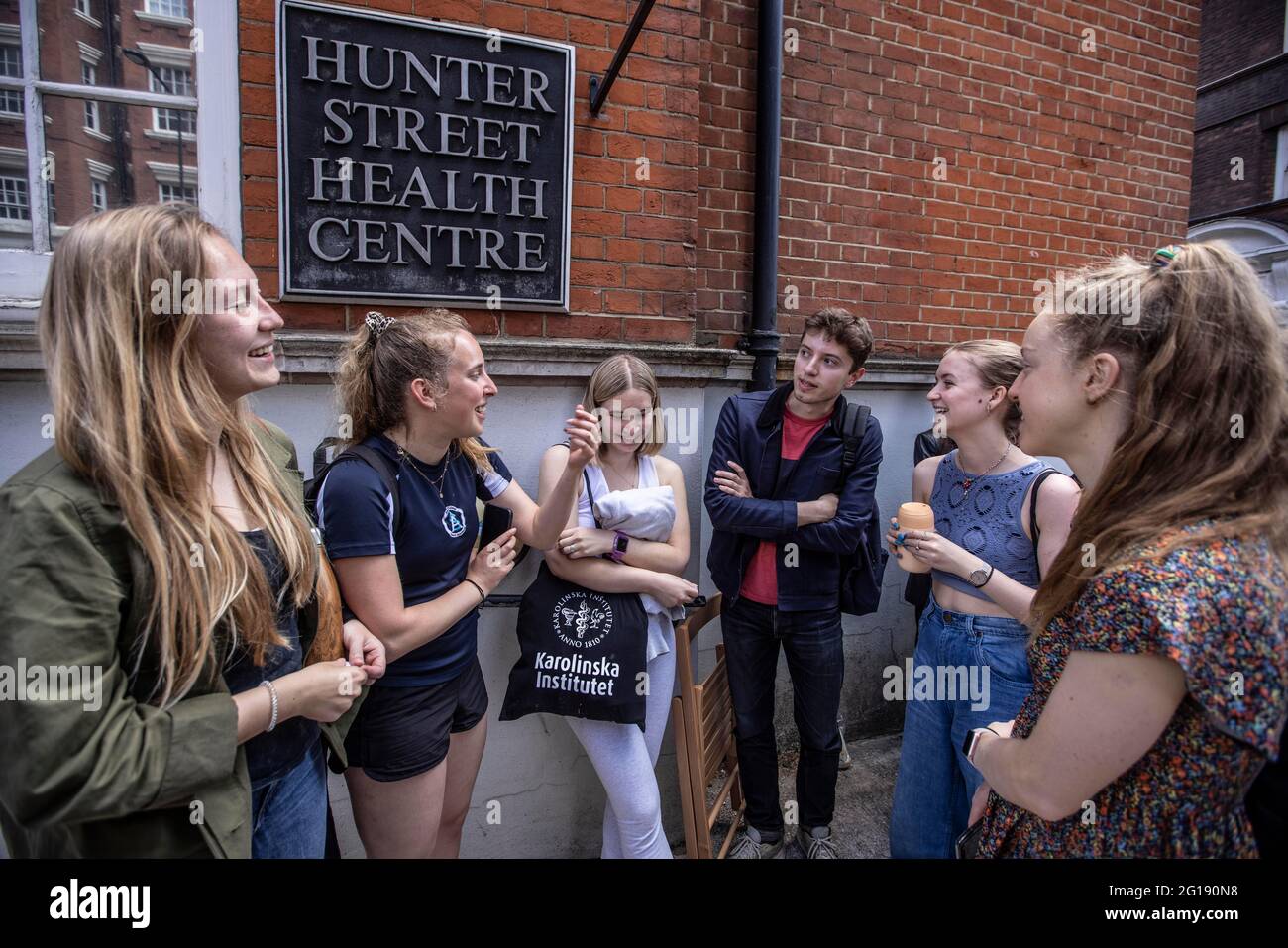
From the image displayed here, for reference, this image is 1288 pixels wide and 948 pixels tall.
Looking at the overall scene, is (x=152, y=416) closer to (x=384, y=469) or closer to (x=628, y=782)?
Result: (x=384, y=469)

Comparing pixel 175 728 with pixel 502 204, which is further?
pixel 502 204

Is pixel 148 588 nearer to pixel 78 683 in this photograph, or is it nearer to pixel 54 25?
pixel 78 683

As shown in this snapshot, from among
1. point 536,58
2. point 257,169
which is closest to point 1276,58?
point 536,58

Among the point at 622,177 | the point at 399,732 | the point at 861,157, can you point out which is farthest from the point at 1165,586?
the point at 861,157

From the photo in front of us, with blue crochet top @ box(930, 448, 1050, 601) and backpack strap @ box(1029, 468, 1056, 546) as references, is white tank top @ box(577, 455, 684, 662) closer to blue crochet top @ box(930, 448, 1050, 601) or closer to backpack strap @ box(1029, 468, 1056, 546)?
blue crochet top @ box(930, 448, 1050, 601)

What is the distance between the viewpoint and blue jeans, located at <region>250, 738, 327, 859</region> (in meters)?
1.61

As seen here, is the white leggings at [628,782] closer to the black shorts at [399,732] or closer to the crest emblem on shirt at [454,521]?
the black shorts at [399,732]

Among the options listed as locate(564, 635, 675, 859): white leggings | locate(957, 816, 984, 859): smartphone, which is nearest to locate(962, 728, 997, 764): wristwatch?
locate(957, 816, 984, 859): smartphone

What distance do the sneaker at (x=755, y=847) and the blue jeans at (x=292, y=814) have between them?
190 centimetres

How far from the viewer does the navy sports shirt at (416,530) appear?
1916 millimetres

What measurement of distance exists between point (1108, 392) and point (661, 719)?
1885mm

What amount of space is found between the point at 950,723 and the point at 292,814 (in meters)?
1.97

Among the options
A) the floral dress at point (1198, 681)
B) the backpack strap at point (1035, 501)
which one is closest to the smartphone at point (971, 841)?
the floral dress at point (1198, 681)

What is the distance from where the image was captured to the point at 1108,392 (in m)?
1.41
